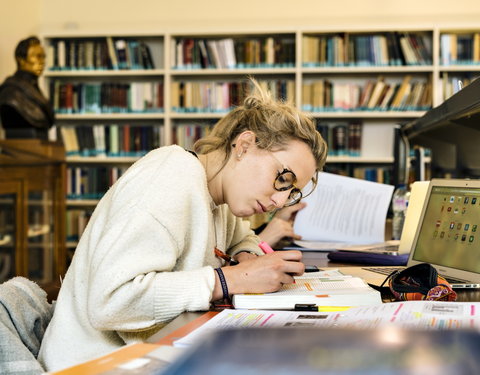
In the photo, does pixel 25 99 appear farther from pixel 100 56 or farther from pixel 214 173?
pixel 214 173

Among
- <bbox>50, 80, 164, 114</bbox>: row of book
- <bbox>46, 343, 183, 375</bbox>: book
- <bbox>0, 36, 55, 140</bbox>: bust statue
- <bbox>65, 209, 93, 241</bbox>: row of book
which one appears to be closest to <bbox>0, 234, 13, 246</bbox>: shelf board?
<bbox>0, 36, 55, 140</bbox>: bust statue

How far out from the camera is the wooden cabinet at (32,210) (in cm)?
322

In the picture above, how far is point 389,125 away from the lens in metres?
4.61

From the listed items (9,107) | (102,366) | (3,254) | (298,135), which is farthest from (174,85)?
(102,366)

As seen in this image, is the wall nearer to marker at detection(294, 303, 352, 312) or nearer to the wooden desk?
the wooden desk

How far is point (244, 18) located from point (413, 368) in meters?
4.58

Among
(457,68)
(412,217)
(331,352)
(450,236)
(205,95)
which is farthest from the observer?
(205,95)

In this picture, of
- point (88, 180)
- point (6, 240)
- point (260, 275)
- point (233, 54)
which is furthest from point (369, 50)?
point (260, 275)

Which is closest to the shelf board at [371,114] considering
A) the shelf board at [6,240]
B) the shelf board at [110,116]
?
the shelf board at [110,116]

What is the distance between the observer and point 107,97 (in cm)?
468

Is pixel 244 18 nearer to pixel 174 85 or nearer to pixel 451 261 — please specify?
pixel 174 85

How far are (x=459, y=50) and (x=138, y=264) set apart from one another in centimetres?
398

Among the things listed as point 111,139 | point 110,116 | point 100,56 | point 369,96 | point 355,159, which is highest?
point 100,56

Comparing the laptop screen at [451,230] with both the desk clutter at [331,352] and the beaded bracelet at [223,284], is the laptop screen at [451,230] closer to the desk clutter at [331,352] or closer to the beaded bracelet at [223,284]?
the beaded bracelet at [223,284]
